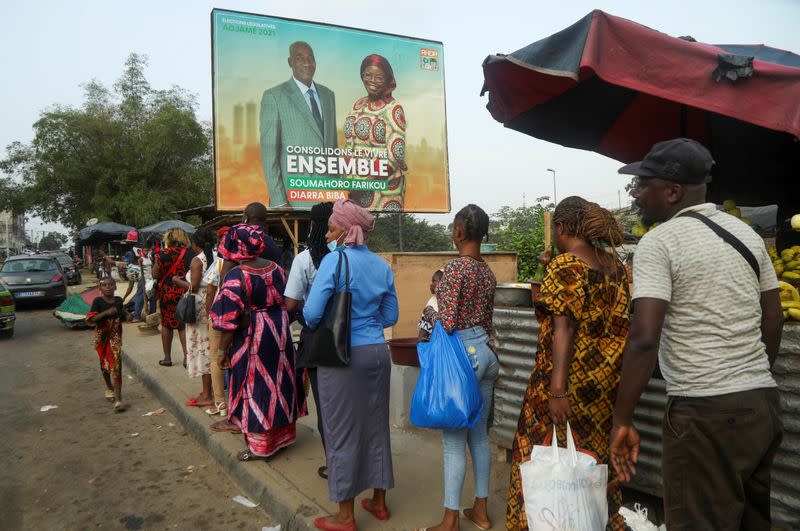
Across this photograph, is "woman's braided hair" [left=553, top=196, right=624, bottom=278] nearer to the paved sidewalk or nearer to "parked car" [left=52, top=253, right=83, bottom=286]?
the paved sidewalk

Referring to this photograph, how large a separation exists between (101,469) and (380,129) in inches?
443

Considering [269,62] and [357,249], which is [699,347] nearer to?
[357,249]

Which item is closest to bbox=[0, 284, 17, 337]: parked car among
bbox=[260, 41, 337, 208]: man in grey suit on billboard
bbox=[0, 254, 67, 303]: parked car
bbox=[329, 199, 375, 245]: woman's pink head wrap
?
bbox=[0, 254, 67, 303]: parked car

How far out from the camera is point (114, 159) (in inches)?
1209

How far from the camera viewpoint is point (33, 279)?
15.9 metres

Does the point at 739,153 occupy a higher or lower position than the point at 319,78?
lower

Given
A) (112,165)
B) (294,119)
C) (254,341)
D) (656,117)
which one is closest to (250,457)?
(254,341)

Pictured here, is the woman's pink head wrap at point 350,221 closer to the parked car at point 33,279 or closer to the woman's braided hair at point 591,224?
the woman's braided hair at point 591,224

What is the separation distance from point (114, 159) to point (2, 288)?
2237 cm

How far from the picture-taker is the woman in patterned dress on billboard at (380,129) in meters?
14.0

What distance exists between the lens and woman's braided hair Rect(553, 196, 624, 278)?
2344 mm

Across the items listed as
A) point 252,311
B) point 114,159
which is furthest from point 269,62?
point 114,159

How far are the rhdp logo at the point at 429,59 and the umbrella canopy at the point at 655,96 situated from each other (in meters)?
11.0

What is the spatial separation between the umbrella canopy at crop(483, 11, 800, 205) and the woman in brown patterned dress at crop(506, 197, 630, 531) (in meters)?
0.71
